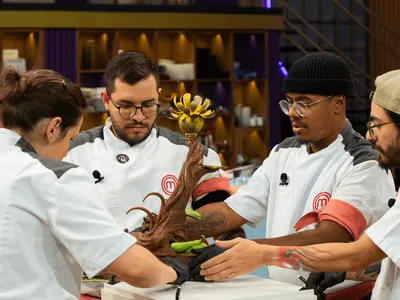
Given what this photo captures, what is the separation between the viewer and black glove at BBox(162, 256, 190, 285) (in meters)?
2.59

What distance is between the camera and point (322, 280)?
2.79 metres

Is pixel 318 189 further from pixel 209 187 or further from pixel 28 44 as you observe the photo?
pixel 28 44

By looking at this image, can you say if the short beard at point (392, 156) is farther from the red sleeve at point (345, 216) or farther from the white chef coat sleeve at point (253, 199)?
the white chef coat sleeve at point (253, 199)

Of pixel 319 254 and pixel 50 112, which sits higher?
pixel 50 112

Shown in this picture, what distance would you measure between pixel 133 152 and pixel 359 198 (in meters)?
1.06

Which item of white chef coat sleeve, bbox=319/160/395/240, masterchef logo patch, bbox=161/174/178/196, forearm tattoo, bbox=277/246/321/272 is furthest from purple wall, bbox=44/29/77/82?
forearm tattoo, bbox=277/246/321/272

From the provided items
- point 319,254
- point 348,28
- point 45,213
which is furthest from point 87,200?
point 348,28

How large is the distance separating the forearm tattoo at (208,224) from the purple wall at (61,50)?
7494 millimetres

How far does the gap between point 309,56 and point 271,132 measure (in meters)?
8.49

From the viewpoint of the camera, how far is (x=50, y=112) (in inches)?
93.0

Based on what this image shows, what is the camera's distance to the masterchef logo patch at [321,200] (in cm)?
314

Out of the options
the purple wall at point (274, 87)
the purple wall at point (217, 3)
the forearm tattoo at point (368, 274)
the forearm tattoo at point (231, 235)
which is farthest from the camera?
the purple wall at point (217, 3)

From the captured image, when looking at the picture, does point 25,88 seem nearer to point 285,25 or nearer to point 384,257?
point 384,257

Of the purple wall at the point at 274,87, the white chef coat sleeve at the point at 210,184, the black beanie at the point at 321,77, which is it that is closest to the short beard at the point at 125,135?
the white chef coat sleeve at the point at 210,184
